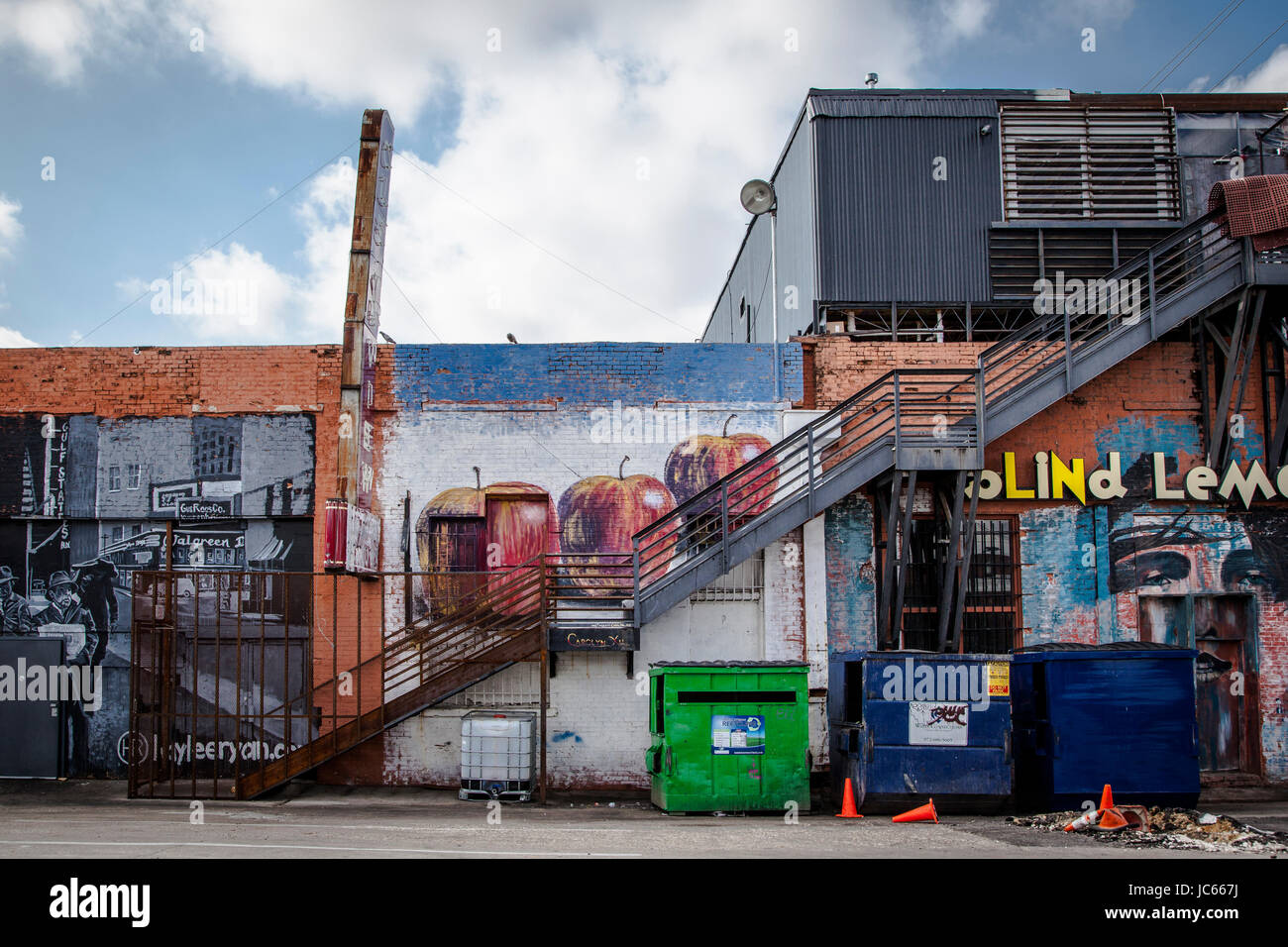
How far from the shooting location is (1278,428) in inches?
604

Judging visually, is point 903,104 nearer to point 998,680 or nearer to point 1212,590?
point 1212,590

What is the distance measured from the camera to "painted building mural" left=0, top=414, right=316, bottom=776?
1520 cm

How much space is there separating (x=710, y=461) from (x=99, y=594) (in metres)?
8.65

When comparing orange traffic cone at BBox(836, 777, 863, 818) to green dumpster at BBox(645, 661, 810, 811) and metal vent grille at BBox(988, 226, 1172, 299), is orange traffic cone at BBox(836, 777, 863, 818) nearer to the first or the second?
green dumpster at BBox(645, 661, 810, 811)

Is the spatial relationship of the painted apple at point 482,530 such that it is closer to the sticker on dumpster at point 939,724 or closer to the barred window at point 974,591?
the barred window at point 974,591

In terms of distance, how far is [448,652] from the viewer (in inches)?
572

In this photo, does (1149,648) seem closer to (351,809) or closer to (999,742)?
(999,742)

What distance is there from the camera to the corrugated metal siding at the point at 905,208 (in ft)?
57.9

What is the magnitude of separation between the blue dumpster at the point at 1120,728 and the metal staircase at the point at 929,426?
2.62 m

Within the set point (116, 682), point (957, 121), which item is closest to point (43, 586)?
point (116, 682)

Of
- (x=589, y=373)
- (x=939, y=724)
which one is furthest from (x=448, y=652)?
(x=939, y=724)

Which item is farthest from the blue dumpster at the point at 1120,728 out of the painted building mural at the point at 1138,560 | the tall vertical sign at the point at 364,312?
the tall vertical sign at the point at 364,312

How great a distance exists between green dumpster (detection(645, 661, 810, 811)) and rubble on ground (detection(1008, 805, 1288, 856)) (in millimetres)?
2411
